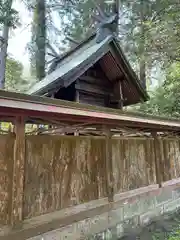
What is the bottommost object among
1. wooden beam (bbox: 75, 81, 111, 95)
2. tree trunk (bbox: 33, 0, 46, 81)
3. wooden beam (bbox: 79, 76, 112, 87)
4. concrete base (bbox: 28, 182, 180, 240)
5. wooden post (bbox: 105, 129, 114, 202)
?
concrete base (bbox: 28, 182, 180, 240)

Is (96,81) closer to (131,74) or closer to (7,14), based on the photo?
(131,74)

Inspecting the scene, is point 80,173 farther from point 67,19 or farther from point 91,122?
point 67,19

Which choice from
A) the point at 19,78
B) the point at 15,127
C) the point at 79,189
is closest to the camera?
the point at 15,127

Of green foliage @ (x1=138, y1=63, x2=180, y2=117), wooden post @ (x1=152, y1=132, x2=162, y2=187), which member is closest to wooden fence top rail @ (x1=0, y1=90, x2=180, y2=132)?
wooden post @ (x1=152, y1=132, x2=162, y2=187)

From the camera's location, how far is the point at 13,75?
15.3 metres

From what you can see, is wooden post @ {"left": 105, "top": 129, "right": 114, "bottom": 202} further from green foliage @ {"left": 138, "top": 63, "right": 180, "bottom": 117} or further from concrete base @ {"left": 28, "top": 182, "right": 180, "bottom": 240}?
green foliage @ {"left": 138, "top": 63, "right": 180, "bottom": 117}

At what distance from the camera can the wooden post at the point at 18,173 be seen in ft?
9.73

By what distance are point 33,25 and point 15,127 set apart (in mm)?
13522

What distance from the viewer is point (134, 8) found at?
46.2 feet

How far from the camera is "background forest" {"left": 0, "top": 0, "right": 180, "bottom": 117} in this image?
10500 mm

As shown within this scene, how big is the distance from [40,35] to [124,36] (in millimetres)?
5297

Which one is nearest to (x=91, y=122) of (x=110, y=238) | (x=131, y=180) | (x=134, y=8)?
(x=131, y=180)

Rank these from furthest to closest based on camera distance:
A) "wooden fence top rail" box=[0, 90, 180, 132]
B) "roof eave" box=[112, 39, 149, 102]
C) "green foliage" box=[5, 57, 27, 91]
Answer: "green foliage" box=[5, 57, 27, 91] → "roof eave" box=[112, 39, 149, 102] → "wooden fence top rail" box=[0, 90, 180, 132]

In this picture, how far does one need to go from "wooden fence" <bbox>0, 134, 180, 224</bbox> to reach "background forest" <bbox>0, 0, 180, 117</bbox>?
646cm
